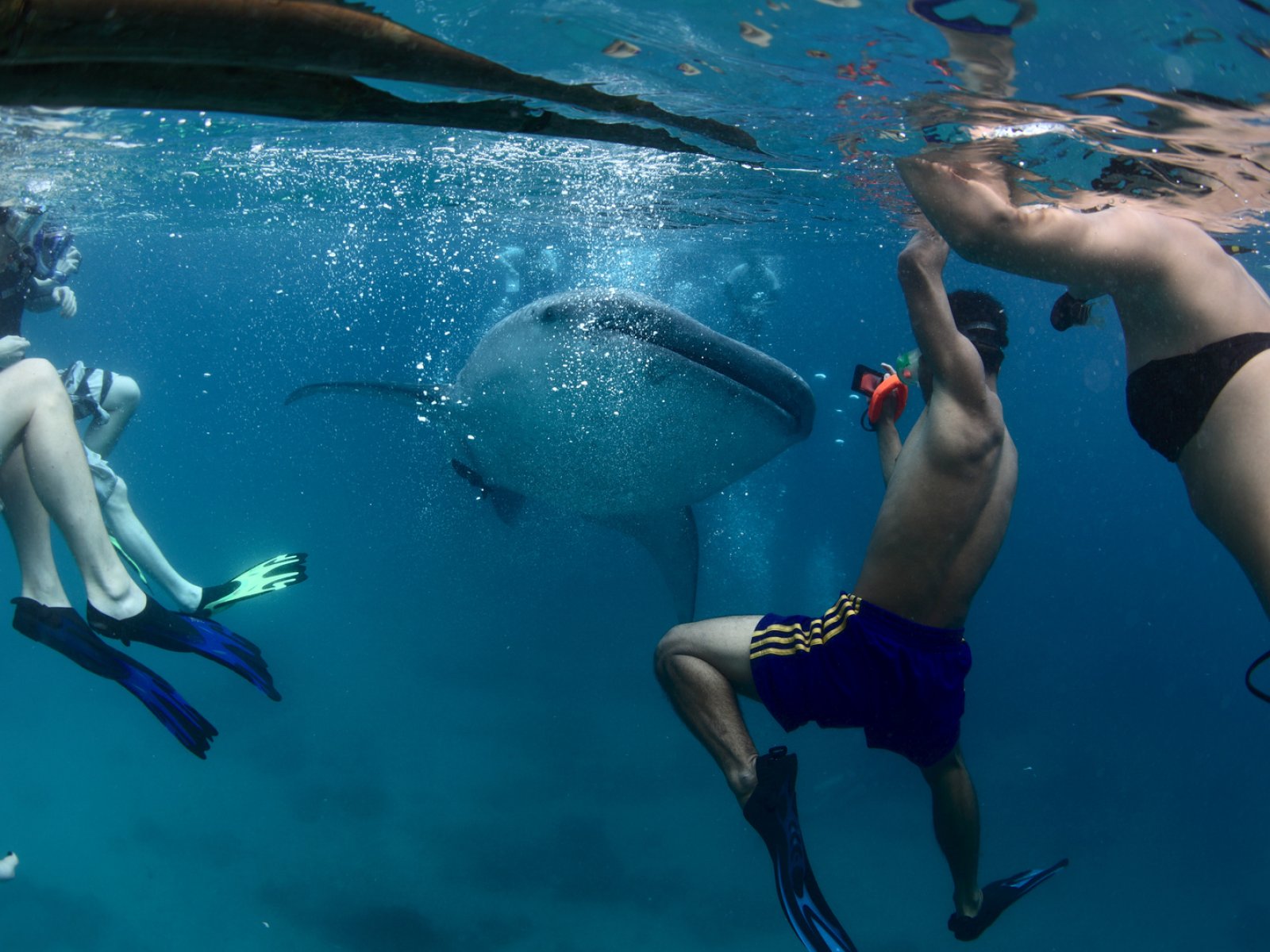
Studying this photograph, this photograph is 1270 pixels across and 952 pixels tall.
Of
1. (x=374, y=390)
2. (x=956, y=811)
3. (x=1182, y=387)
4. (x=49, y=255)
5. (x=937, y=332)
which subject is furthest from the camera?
(x=374, y=390)

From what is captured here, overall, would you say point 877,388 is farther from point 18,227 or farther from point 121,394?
point 18,227

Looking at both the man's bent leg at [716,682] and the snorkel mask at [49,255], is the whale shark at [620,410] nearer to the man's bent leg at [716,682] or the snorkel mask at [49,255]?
the snorkel mask at [49,255]

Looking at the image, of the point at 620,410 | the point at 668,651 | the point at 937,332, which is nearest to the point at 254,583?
the point at 620,410

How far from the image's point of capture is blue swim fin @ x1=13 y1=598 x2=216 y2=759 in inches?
176

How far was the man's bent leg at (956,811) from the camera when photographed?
440 cm

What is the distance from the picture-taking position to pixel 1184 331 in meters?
3.11

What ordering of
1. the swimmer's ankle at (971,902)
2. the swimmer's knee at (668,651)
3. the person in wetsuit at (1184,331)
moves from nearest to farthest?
the person in wetsuit at (1184,331), the swimmer's knee at (668,651), the swimmer's ankle at (971,902)

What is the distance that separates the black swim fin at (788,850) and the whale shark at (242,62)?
9.05 ft

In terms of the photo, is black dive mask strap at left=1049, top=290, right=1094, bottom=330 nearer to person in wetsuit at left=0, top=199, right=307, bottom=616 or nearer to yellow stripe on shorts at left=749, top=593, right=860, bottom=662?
yellow stripe on shorts at left=749, top=593, right=860, bottom=662

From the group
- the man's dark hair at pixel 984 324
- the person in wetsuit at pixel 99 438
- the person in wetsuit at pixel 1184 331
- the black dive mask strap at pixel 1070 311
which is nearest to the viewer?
the person in wetsuit at pixel 1184 331

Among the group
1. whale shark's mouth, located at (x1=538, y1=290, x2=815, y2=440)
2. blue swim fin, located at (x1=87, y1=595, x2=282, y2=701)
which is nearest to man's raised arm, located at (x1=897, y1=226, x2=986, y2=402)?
whale shark's mouth, located at (x1=538, y1=290, x2=815, y2=440)

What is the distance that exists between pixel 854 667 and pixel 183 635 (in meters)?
3.96

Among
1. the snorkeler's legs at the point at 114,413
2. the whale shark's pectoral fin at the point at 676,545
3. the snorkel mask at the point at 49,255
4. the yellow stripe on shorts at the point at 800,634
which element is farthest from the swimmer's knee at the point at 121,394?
the yellow stripe on shorts at the point at 800,634

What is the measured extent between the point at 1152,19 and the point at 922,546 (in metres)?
3.59
